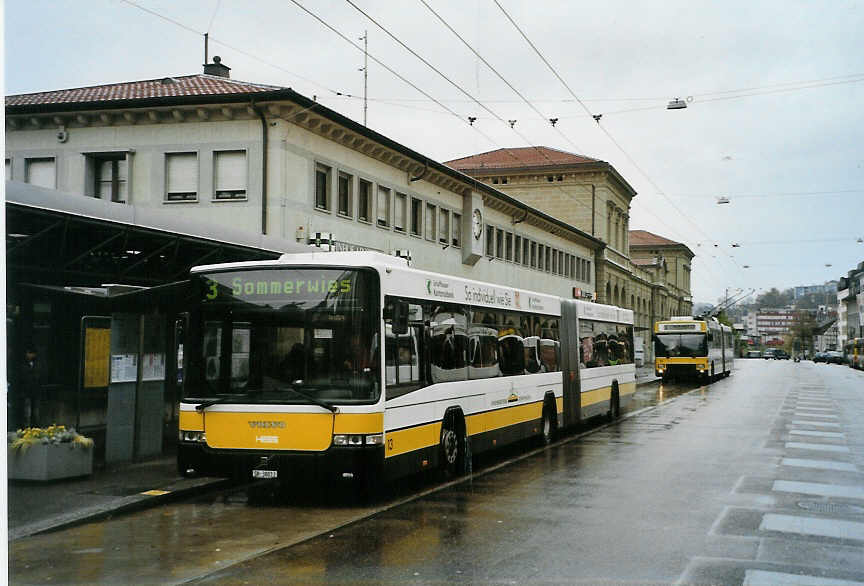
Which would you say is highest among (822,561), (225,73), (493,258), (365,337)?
(225,73)

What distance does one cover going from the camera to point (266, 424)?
10.9 meters

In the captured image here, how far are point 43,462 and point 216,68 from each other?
24.4 metres

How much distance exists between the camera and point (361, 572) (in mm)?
7789

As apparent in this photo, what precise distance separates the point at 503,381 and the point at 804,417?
1354 centimetres

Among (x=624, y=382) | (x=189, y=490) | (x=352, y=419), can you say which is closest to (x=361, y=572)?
(x=352, y=419)

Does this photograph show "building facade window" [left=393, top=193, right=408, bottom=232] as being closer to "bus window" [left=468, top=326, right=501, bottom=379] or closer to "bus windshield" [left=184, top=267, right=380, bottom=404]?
"bus window" [left=468, top=326, right=501, bottom=379]

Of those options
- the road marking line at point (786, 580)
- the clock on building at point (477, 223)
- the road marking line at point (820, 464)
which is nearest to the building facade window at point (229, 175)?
the clock on building at point (477, 223)

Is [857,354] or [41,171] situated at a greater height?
[41,171]

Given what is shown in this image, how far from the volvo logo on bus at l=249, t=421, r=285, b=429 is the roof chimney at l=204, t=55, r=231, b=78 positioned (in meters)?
25.7

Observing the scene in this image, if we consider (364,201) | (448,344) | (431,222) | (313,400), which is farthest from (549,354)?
(431,222)

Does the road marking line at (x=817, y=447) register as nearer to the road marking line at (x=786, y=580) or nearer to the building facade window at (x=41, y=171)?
the road marking line at (x=786, y=580)

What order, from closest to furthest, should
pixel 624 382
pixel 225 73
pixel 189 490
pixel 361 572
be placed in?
1. pixel 361 572
2. pixel 189 490
3. pixel 624 382
4. pixel 225 73

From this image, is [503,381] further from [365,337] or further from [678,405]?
[678,405]

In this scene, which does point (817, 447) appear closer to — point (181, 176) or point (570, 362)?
point (570, 362)
